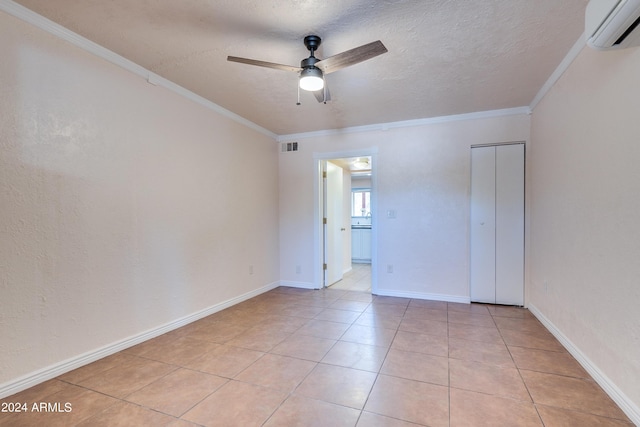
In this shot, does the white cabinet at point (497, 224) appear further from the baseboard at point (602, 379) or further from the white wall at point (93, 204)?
the white wall at point (93, 204)

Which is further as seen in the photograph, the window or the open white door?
the window

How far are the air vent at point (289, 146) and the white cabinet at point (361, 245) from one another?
10.8 feet

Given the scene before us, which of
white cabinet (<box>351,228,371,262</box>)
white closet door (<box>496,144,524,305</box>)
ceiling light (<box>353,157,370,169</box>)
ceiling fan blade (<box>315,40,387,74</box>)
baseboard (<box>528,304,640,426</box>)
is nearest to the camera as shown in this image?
baseboard (<box>528,304,640,426</box>)

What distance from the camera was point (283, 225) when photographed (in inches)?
191

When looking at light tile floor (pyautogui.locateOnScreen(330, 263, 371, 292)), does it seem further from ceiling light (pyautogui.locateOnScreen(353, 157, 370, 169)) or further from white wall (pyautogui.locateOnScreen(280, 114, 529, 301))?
ceiling light (pyautogui.locateOnScreen(353, 157, 370, 169))

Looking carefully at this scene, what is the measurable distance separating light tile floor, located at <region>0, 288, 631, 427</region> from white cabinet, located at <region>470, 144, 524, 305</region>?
1.98 feet

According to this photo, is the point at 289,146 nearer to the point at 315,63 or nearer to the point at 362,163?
the point at 362,163

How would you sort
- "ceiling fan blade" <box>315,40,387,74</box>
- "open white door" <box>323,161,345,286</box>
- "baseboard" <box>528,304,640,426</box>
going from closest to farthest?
1. "baseboard" <box>528,304,640,426</box>
2. "ceiling fan blade" <box>315,40,387,74</box>
3. "open white door" <box>323,161,345,286</box>

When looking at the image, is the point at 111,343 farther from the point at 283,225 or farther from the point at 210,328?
the point at 283,225

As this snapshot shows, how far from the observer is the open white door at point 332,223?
4781mm

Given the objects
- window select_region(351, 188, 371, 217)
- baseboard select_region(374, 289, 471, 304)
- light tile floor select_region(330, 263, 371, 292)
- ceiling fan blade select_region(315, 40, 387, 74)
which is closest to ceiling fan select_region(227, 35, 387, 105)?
ceiling fan blade select_region(315, 40, 387, 74)

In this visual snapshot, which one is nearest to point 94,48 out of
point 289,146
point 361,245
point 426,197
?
point 289,146

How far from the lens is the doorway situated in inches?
170

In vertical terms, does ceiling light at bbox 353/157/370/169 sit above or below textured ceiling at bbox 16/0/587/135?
below
